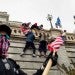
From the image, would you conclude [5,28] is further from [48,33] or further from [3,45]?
[48,33]

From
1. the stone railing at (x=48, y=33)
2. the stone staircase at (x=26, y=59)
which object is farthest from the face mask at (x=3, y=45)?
the stone railing at (x=48, y=33)

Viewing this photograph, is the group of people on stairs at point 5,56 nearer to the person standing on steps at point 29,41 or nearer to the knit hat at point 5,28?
the knit hat at point 5,28

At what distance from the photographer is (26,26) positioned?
1619 centimetres

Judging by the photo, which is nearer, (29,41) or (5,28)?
(5,28)

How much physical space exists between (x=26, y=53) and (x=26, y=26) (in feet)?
5.21

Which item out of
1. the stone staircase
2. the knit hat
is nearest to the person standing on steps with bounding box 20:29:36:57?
the stone staircase

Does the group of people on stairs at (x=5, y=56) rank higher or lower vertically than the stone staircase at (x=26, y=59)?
higher

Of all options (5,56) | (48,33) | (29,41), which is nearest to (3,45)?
(5,56)

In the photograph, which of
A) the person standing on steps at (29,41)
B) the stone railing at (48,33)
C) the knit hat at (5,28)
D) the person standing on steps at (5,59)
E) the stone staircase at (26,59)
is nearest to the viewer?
the person standing on steps at (5,59)

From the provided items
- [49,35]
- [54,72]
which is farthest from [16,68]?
[49,35]

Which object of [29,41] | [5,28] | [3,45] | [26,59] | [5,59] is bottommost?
[26,59]

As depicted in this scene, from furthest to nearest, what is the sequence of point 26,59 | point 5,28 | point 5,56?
point 26,59, point 5,28, point 5,56

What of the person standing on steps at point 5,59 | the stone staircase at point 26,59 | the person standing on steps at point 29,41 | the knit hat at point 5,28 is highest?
the knit hat at point 5,28

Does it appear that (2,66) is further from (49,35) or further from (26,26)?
(49,35)
